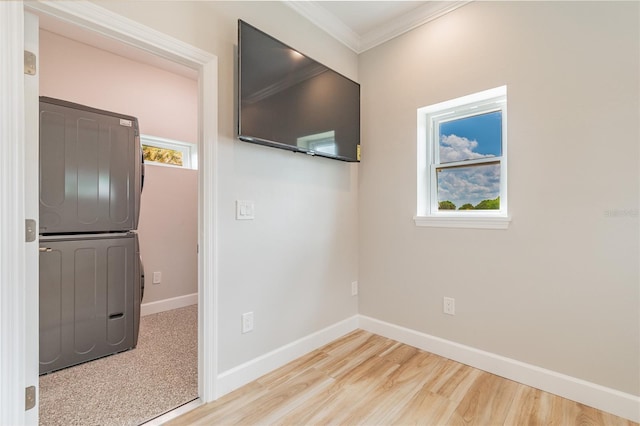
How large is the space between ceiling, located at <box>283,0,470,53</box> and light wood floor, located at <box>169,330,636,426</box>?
262 cm

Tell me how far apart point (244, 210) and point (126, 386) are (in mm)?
1339

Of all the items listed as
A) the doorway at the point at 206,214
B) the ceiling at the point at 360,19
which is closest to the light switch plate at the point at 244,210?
the doorway at the point at 206,214

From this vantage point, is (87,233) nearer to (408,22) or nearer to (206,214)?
(206,214)

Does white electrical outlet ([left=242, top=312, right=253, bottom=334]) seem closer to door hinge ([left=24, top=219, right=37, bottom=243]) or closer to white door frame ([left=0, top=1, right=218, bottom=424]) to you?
white door frame ([left=0, top=1, right=218, bottom=424])

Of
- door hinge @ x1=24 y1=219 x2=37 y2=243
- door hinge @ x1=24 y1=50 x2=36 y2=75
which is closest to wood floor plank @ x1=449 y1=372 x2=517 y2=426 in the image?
door hinge @ x1=24 y1=219 x2=37 y2=243

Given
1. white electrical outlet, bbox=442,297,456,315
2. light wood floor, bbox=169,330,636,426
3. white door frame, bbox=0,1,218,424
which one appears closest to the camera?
white door frame, bbox=0,1,218,424

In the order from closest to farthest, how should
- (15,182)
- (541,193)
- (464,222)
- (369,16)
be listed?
(15,182) → (541,193) → (464,222) → (369,16)

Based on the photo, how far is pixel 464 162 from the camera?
2252 millimetres

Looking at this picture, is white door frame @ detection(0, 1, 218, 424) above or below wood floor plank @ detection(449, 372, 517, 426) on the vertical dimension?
above

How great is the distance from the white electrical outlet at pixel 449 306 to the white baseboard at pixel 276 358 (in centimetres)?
87

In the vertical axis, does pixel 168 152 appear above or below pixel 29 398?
above

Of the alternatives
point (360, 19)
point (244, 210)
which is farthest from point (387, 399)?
point (360, 19)

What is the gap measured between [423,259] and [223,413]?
5.63 ft

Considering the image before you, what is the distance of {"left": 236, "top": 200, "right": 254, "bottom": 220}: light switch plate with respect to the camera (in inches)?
73.0
